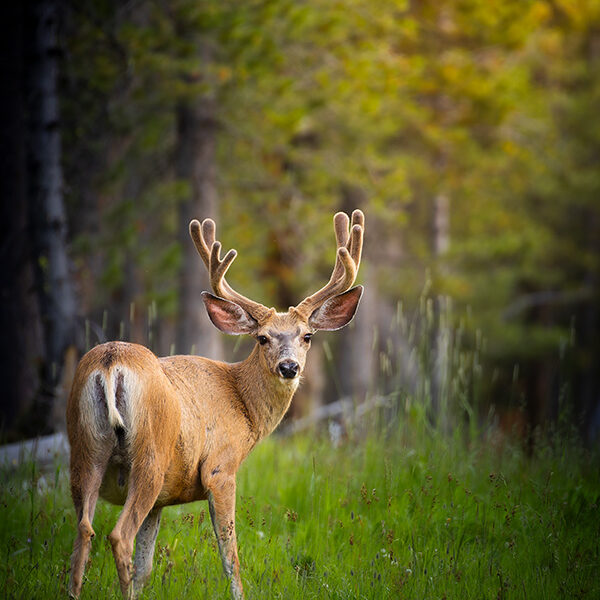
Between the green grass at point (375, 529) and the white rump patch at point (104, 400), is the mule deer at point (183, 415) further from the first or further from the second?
the green grass at point (375, 529)

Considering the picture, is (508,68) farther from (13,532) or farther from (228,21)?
(13,532)

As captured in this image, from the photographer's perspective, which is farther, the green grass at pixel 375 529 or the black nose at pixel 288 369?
the black nose at pixel 288 369

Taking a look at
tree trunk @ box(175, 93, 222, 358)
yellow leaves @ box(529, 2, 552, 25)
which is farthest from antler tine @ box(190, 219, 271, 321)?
yellow leaves @ box(529, 2, 552, 25)

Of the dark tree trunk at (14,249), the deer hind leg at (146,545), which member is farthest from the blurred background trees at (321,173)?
the deer hind leg at (146,545)

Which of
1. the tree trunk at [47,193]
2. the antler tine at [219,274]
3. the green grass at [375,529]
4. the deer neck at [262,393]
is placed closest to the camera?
the green grass at [375,529]

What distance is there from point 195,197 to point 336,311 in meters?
7.76

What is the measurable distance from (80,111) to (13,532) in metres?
6.74

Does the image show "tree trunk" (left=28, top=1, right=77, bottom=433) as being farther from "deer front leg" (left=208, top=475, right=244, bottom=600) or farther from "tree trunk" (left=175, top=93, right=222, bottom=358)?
"tree trunk" (left=175, top=93, right=222, bottom=358)

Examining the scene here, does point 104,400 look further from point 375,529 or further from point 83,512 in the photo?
point 375,529

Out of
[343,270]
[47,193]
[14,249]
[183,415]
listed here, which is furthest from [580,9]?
[183,415]

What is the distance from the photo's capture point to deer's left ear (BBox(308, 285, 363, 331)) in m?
5.52

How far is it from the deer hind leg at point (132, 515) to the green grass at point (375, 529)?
242 millimetres

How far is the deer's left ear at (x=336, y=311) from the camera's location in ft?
18.1

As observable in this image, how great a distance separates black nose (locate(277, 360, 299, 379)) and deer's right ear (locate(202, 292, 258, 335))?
52cm
